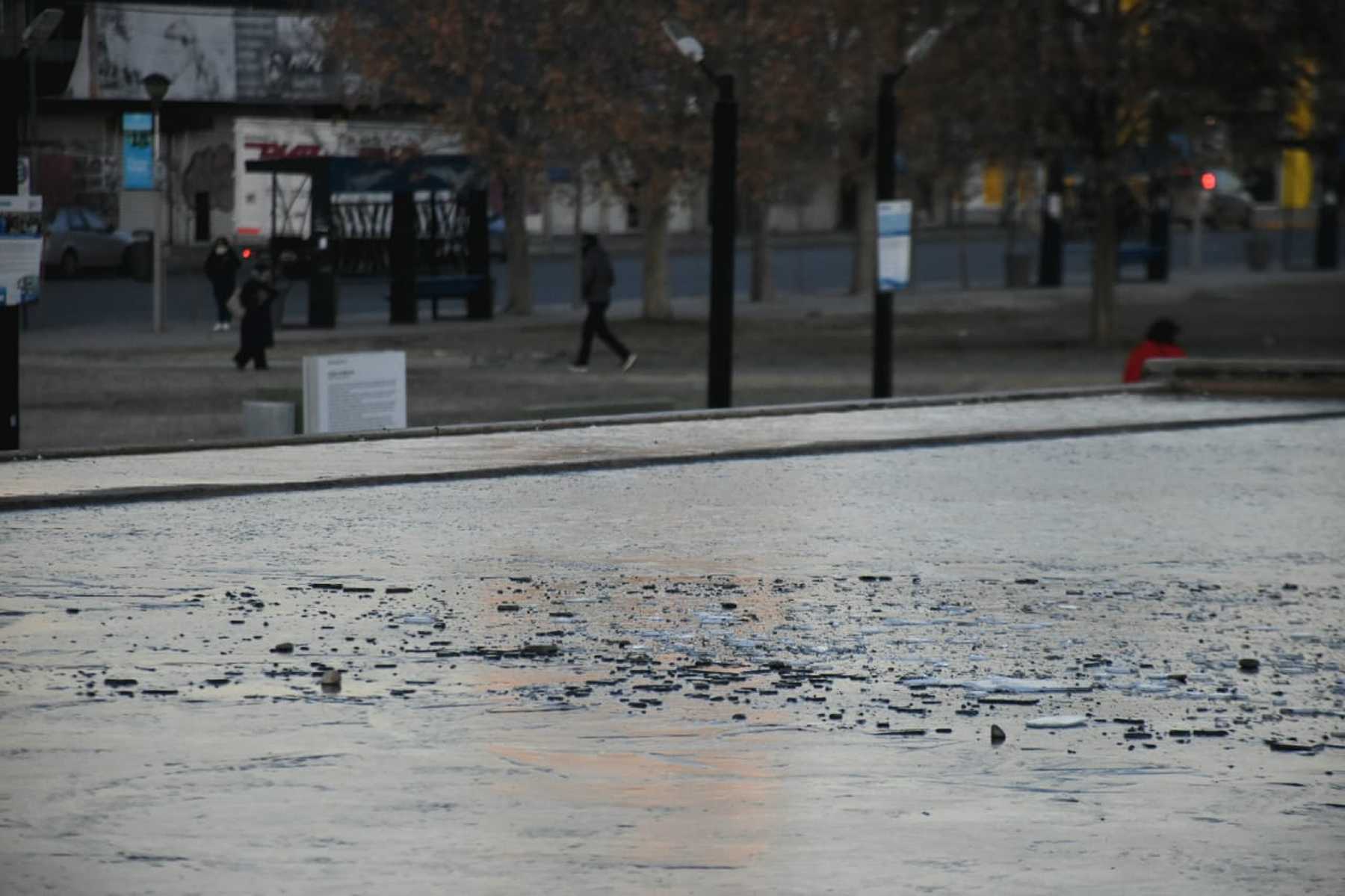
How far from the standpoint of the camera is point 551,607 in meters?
11.7

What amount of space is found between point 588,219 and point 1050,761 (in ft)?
217

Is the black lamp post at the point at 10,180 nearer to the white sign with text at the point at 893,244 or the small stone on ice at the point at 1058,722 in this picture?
the white sign with text at the point at 893,244

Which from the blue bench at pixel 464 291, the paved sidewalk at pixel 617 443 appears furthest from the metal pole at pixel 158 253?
the paved sidewalk at pixel 617 443

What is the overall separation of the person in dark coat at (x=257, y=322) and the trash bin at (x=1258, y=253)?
33.8 m

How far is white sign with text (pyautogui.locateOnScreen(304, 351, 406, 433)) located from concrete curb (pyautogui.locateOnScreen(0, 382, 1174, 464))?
1.54ft

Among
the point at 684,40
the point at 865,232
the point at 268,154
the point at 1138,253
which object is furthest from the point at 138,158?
the point at 684,40

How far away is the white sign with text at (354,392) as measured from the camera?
2023cm

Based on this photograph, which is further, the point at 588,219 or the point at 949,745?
the point at 588,219

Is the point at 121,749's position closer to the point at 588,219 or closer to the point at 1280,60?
the point at 1280,60

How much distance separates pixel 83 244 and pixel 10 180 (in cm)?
3453

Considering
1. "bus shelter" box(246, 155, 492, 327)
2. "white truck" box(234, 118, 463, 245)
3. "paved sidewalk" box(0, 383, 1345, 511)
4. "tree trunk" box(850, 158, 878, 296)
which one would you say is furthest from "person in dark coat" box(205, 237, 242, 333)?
"paved sidewalk" box(0, 383, 1345, 511)

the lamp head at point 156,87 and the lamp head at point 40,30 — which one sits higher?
the lamp head at point 156,87

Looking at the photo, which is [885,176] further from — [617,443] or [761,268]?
[761,268]

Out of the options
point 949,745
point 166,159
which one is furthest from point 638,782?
point 166,159
